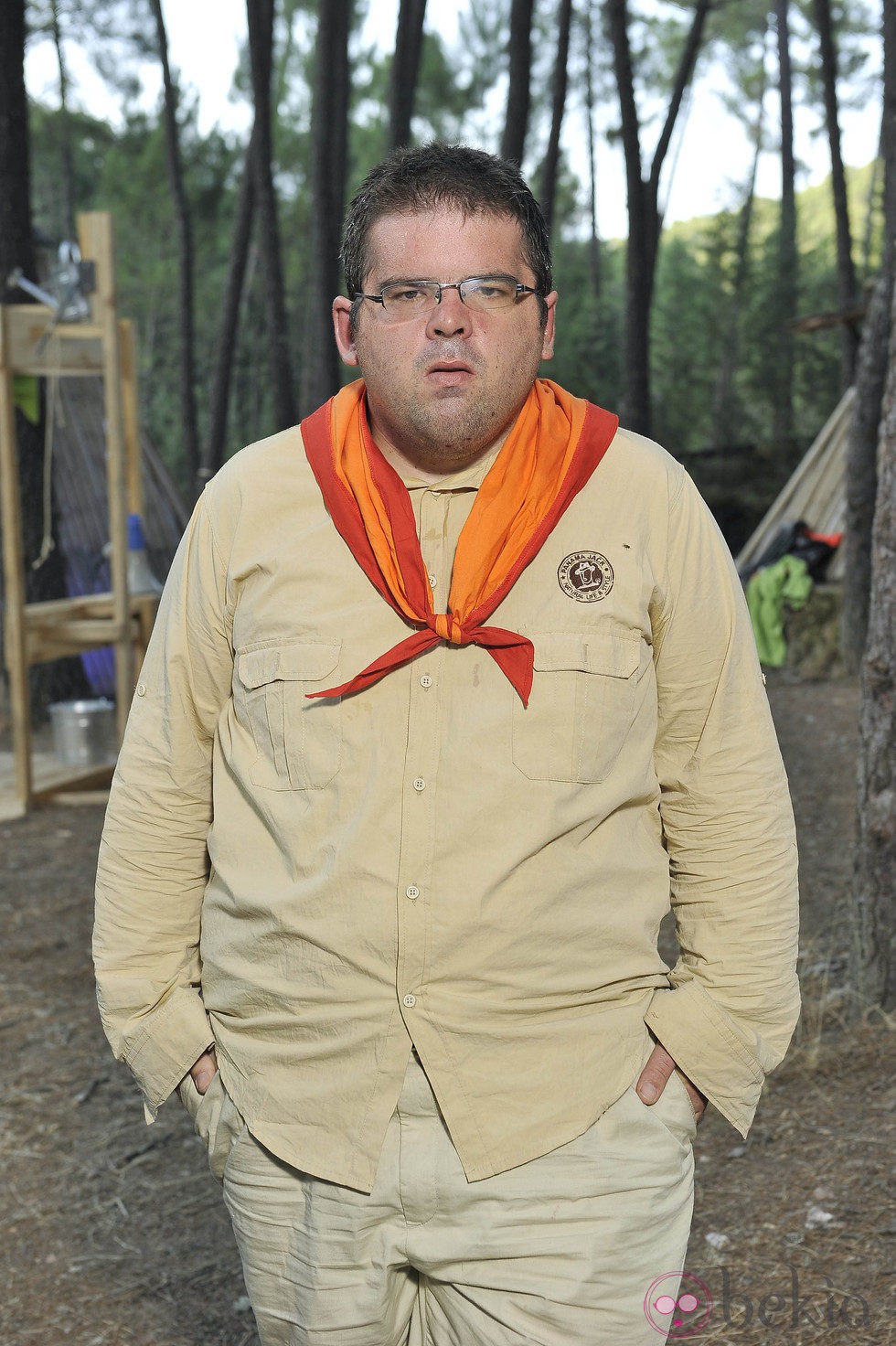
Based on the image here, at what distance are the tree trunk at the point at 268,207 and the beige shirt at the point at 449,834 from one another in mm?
11581

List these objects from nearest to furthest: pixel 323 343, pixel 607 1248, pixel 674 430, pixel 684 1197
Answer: pixel 607 1248 < pixel 684 1197 < pixel 323 343 < pixel 674 430

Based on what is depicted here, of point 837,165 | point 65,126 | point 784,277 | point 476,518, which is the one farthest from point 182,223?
point 476,518

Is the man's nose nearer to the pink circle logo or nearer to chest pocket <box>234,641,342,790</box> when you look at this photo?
chest pocket <box>234,641,342,790</box>

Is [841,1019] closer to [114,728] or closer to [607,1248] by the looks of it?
[607,1248]

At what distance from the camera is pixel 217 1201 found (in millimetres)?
3432

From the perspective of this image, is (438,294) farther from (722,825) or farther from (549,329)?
(722,825)

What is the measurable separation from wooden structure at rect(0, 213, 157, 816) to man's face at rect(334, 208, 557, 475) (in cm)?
504

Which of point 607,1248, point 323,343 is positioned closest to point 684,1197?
point 607,1248

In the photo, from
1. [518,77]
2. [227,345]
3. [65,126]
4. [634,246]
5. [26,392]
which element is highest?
[65,126]

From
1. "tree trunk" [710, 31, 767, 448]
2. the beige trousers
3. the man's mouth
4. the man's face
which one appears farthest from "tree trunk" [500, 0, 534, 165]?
"tree trunk" [710, 31, 767, 448]

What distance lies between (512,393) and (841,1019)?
2597 millimetres

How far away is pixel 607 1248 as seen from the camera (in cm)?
166

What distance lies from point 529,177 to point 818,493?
530cm

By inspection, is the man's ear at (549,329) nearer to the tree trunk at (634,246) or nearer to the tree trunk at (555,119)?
the tree trunk at (634,246)
